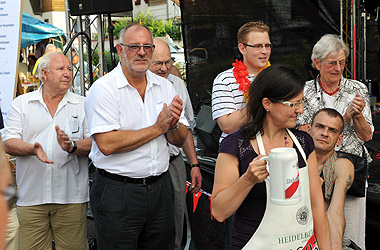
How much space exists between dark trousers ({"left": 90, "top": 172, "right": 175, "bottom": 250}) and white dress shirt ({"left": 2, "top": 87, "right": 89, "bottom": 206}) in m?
0.59

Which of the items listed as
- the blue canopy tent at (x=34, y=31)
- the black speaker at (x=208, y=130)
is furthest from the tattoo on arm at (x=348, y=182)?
the blue canopy tent at (x=34, y=31)

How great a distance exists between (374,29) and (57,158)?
686cm

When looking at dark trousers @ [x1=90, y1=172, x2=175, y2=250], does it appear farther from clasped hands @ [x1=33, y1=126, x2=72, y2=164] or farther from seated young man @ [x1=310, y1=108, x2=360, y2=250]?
seated young man @ [x1=310, y1=108, x2=360, y2=250]

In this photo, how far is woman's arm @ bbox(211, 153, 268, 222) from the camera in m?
2.03

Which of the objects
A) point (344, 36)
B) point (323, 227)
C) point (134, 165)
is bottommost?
point (323, 227)

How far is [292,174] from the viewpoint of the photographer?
188 centimetres

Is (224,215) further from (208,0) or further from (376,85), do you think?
(376,85)

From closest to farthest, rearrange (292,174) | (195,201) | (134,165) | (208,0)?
(292,174)
(134,165)
(195,201)
(208,0)

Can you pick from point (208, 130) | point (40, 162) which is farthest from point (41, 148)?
point (208, 130)

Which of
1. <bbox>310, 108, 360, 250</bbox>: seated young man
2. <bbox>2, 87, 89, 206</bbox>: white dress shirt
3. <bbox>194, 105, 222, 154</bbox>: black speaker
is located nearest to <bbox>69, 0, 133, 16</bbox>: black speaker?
<bbox>194, 105, 222, 154</bbox>: black speaker

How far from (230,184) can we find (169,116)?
0.80 meters

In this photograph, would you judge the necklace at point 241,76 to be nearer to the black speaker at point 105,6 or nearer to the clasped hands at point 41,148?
the clasped hands at point 41,148

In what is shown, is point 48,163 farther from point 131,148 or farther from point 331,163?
point 331,163

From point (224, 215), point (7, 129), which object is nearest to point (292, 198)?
point (224, 215)
